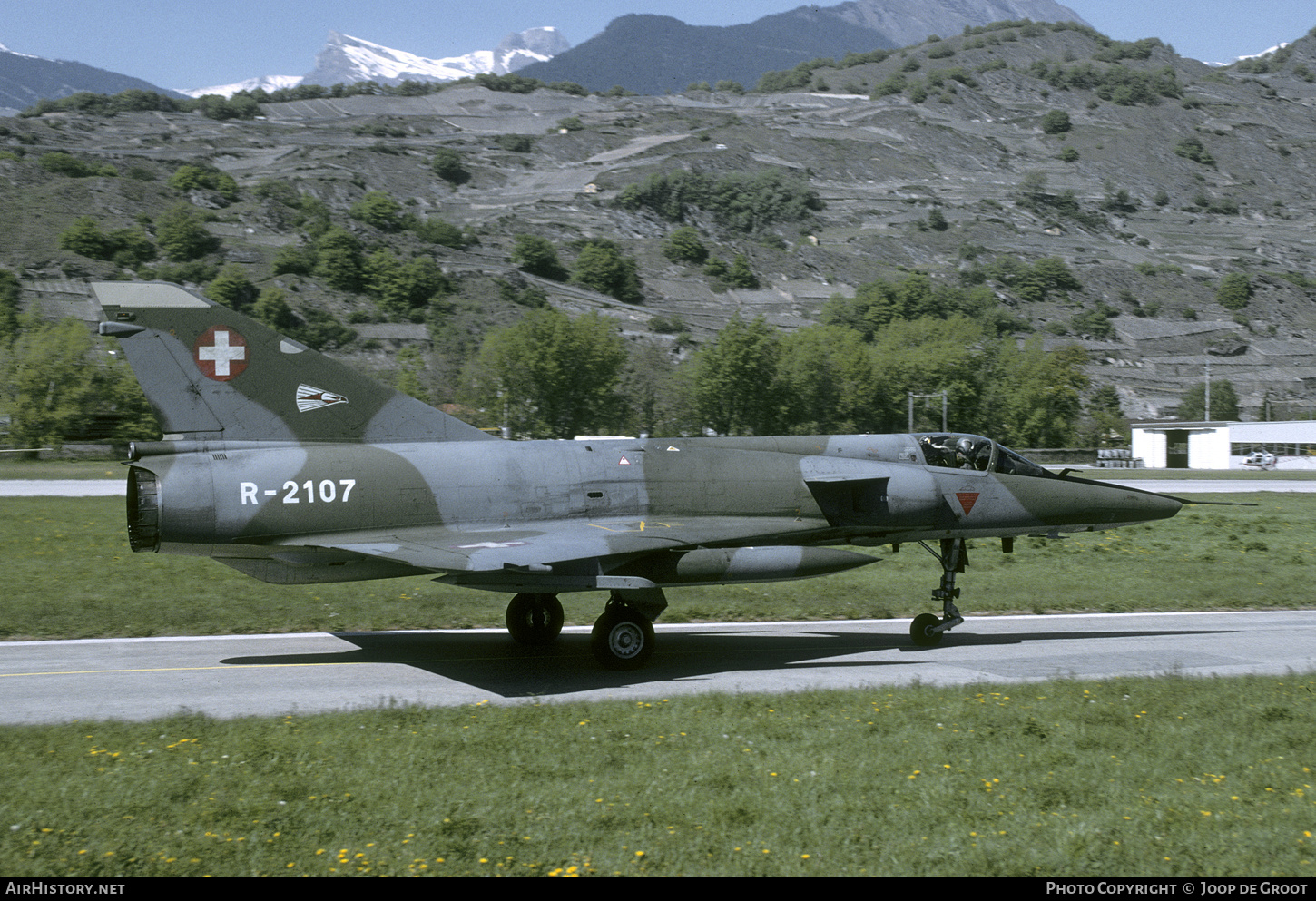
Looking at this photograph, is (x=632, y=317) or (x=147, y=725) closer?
(x=147, y=725)

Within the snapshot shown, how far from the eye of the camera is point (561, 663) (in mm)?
14531

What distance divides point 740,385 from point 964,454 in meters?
76.7

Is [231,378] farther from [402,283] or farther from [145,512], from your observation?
[402,283]

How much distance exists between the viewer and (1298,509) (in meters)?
37.5

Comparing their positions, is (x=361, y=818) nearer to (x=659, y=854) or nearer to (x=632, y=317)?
(x=659, y=854)

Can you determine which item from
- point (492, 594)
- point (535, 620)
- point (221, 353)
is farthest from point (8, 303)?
point (535, 620)

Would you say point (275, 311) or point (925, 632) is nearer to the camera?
point (925, 632)

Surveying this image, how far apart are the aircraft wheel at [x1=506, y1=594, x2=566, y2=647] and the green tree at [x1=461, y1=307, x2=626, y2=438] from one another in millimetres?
76146

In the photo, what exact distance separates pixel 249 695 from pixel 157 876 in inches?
228

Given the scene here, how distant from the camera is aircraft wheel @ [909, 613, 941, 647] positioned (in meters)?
15.8

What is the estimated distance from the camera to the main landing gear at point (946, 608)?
51.9 feet

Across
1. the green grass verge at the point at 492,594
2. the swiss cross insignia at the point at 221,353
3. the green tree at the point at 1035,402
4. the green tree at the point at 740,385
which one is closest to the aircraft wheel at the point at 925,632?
the green grass verge at the point at 492,594

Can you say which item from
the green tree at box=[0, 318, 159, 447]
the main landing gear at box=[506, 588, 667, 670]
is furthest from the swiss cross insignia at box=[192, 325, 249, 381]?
the green tree at box=[0, 318, 159, 447]

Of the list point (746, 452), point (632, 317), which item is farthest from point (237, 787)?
point (632, 317)
